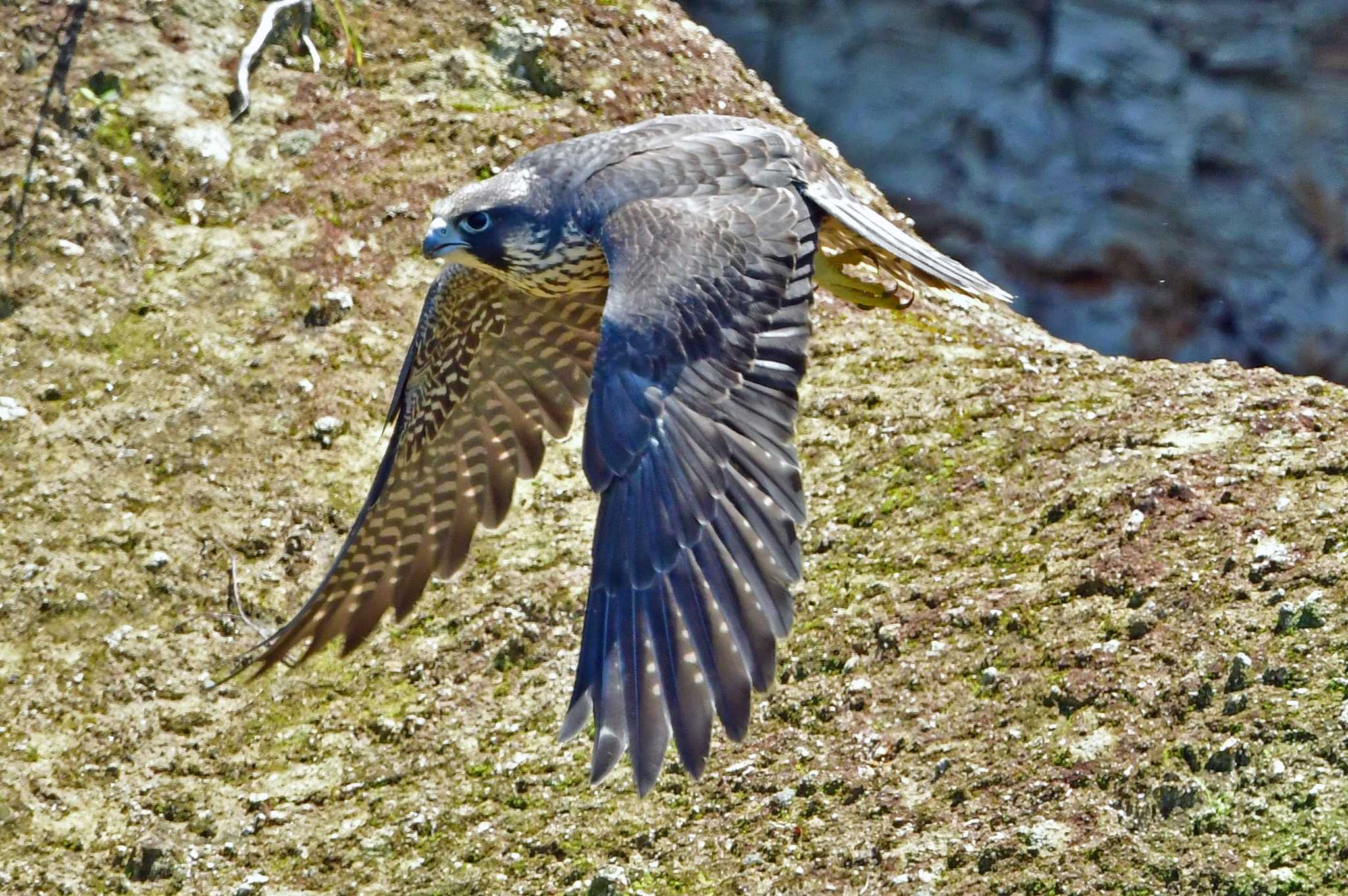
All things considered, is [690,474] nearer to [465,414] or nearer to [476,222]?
[476,222]

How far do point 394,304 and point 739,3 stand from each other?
230 inches

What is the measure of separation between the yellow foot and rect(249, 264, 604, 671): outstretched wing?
2.03 feet

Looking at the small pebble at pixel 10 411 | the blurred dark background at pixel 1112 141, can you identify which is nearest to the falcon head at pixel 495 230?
the small pebble at pixel 10 411

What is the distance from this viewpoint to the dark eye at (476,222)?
420 cm

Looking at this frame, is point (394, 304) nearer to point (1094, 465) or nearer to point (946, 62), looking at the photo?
point (1094, 465)

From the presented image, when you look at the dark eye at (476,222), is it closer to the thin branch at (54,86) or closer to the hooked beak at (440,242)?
the hooked beak at (440,242)

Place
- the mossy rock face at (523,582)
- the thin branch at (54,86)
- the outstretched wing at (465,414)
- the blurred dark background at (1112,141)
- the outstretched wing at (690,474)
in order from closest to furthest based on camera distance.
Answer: the outstretched wing at (690,474)
the mossy rock face at (523,582)
the outstretched wing at (465,414)
the thin branch at (54,86)
the blurred dark background at (1112,141)

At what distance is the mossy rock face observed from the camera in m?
3.38

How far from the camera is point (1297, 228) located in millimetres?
10016

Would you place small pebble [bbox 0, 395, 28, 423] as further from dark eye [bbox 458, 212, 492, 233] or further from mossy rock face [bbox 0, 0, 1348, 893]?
dark eye [bbox 458, 212, 492, 233]

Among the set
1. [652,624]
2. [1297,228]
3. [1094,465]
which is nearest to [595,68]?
[1094,465]

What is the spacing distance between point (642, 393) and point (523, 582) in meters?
1.05

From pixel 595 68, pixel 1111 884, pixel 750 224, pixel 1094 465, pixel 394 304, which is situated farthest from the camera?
pixel 595 68

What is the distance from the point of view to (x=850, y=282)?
14.9 ft
